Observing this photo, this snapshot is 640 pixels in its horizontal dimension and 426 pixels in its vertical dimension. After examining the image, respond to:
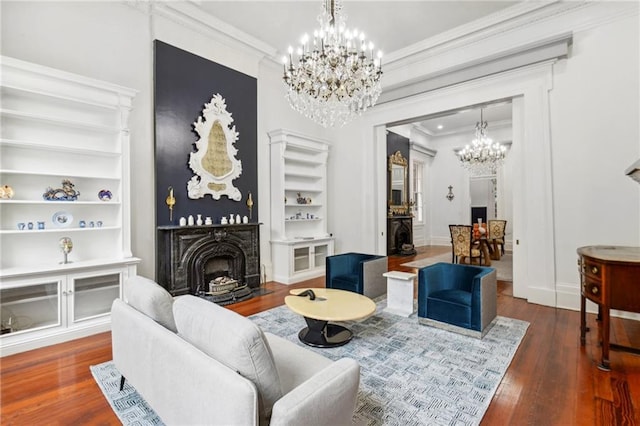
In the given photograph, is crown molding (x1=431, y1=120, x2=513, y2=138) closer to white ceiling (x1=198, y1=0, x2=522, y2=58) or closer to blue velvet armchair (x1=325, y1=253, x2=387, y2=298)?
white ceiling (x1=198, y1=0, x2=522, y2=58)

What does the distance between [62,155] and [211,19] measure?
9.40 feet

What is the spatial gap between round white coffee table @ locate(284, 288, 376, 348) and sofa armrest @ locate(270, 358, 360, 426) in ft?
4.10

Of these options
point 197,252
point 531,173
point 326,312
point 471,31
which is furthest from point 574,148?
point 197,252

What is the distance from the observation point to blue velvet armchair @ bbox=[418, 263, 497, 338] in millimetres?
3248

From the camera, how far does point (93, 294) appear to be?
11.4 feet

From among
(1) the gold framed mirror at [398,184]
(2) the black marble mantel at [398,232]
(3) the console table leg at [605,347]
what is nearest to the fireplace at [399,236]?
(2) the black marble mantel at [398,232]

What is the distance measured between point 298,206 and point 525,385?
15.6ft

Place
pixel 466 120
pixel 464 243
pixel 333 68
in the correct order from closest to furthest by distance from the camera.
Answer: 1. pixel 333 68
2. pixel 464 243
3. pixel 466 120

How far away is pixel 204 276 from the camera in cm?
461

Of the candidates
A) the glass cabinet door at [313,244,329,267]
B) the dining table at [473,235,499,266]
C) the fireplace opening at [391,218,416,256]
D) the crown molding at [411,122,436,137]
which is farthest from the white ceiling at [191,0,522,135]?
the fireplace opening at [391,218,416,256]

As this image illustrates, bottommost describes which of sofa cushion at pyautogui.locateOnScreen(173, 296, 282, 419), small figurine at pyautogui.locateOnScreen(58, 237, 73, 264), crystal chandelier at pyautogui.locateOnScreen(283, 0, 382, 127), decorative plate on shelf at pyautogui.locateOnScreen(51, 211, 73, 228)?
sofa cushion at pyautogui.locateOnScreen(173, 296, 282, 419)

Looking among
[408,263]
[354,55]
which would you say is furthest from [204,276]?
[408,263]

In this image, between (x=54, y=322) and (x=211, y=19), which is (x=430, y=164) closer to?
(x=211, y=19)

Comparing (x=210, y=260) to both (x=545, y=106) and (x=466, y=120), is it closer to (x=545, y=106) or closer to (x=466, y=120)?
(x=545, y=106)
